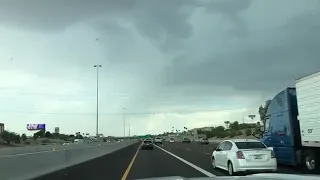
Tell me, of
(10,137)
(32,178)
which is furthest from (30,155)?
(10,137)

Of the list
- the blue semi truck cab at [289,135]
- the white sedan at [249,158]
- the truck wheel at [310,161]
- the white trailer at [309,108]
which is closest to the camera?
the white sedan at [249,158]

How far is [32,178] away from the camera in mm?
16812

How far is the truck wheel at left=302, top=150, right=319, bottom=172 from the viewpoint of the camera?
19.7 metres

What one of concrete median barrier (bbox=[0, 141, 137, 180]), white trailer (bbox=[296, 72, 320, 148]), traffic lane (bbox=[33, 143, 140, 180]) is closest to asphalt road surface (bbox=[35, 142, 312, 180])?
traffic lane (bbox=[33, 143, 140, 180])

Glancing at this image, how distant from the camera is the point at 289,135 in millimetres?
21828

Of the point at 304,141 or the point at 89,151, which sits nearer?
the point at 304,141

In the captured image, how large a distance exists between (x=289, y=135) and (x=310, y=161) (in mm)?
2111

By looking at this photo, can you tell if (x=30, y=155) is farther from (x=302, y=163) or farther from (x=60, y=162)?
(x=302, y=163)

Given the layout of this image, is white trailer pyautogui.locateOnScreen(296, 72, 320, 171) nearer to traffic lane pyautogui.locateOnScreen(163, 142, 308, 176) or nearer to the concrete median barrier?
traffic lane pyautogui.locateOnScreen(163, 142, 308, 176)

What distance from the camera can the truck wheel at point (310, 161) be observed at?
19.7 meters

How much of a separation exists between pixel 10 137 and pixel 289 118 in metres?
115

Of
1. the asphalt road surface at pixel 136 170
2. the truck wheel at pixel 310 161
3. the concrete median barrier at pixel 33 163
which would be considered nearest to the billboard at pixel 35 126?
the asphalt road surface at pixel 136 170

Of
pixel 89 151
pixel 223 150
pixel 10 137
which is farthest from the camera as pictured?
pixel 10 137

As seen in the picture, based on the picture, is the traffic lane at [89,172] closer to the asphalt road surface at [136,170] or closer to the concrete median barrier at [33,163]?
the asphalt road surface at [136,170]
